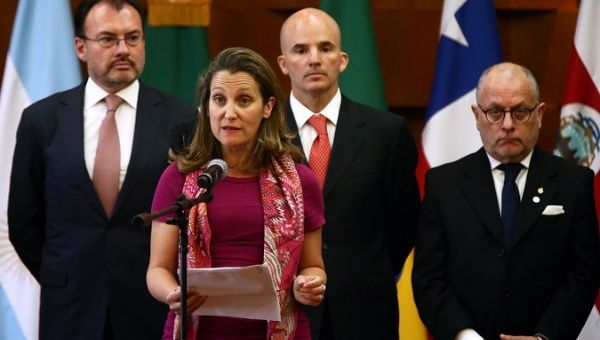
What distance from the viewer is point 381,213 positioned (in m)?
4.15

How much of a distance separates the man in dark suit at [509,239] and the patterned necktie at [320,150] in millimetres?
392

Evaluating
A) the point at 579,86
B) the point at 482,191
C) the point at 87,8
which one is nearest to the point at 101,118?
the point at 87,8

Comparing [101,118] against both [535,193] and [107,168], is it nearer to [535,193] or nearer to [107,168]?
[107,168]

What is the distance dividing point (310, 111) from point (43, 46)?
1.60 meters

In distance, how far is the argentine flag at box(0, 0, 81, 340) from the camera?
5.02 metres

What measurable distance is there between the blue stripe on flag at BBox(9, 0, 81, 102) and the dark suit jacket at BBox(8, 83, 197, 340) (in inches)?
37.3

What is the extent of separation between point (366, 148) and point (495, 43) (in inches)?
50.1

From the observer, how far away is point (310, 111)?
421 centimetres

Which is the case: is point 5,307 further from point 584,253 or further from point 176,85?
point 584,253

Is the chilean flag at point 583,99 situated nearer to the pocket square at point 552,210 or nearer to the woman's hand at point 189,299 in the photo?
the pocket square at point 552,210

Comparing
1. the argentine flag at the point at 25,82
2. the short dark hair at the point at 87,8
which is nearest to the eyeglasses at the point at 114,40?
the short dark hair at the point at 87,8

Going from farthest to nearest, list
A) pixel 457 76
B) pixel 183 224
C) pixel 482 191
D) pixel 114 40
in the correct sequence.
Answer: pixel 457 76 → pixel 114 40 → pixel 482 191 → pixel 183 224

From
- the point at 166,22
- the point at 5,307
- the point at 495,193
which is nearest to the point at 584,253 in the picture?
the point at 495,193

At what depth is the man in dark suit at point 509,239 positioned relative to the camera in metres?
3.84
